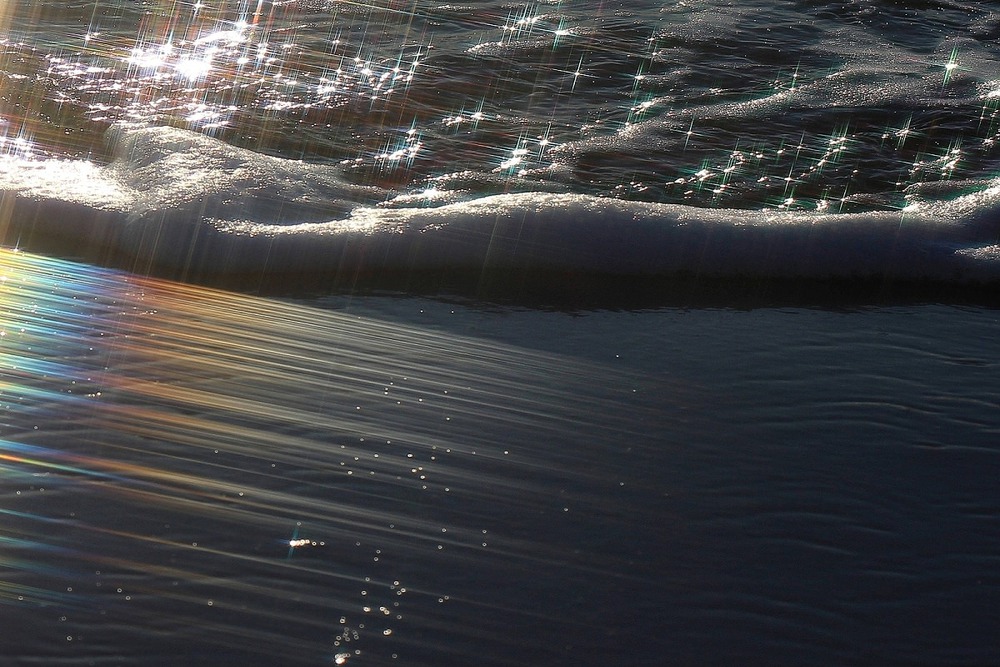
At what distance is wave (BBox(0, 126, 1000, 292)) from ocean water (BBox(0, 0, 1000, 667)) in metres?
0.01

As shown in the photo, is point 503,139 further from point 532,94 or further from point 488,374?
point 488,374

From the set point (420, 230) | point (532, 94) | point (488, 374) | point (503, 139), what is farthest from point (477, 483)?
point (532, 94)

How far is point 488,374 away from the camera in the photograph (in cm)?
227

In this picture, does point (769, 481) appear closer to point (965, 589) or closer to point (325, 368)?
point (965, 589)

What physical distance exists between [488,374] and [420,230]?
770mm

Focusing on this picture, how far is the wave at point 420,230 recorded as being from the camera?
9.30ft

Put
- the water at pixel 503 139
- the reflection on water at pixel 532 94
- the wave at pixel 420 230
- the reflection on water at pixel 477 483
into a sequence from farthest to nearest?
the reflection on water at pixel 532 94
the water at pixel 503 139
the wave at pixel 420 230
the reflection on water at pixel 477 483

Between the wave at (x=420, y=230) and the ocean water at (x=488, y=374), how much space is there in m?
0.01

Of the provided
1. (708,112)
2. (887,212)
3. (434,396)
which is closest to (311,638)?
(434,396)

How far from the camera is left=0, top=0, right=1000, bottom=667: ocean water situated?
1.54 metres

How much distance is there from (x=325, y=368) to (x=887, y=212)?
73.8 inches

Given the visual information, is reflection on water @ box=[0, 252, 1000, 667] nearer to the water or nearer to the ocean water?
the ocean water

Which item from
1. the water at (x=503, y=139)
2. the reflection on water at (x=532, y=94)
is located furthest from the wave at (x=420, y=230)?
the reflection on water at (x=532, y=94)

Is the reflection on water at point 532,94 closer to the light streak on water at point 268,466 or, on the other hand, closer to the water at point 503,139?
the water at point 503,139
